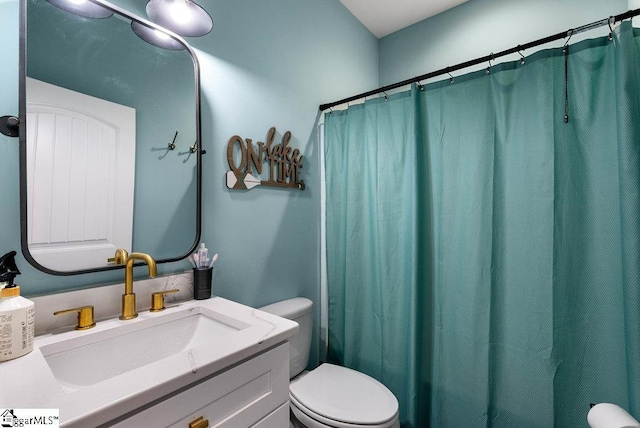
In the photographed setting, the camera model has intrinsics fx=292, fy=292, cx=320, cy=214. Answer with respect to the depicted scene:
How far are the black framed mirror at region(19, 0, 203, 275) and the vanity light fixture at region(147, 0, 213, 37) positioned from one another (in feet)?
0.12

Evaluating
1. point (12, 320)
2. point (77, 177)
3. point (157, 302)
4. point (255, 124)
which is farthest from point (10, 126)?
point (255, 124)

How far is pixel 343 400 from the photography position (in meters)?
1.26

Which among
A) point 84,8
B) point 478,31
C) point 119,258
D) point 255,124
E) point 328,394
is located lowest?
point 328,394

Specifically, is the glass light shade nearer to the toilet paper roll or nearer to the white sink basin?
the white sink basin

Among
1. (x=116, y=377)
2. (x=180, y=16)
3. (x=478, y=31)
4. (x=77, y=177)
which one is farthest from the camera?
(x=478, y=31)

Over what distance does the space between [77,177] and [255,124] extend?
2.62 ft

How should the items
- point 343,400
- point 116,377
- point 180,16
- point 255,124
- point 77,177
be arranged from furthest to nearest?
point 255,124 → point 343,400 → point 180,16 → point 77,177 → point 116,377

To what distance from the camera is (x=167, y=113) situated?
3.87ft

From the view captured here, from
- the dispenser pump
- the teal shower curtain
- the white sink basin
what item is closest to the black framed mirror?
the dispenser pump

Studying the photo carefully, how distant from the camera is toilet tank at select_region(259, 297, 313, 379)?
57.8 inches

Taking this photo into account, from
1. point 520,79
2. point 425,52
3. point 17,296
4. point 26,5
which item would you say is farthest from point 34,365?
point 425,52

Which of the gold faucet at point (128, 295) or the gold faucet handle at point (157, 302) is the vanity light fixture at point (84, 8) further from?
the gold faucet handle at point (157, 302)

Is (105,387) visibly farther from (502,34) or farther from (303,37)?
(502,34)

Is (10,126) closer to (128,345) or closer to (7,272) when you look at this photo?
(7,272)
